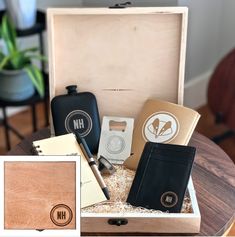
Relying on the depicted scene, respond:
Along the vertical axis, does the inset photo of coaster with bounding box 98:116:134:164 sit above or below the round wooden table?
above

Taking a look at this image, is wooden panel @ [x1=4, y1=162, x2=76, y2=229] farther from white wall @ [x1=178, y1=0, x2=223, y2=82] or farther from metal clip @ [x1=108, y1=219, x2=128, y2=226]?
white wall @ [x1=178, y1=0, x2=223, y2=82]

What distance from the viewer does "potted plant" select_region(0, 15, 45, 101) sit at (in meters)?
1.83

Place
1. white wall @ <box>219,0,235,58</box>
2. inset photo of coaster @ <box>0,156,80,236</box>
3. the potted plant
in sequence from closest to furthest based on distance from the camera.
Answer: inset photo of coaster @ <box>0,156,80,236</box> → the potted plant → white wall @ <box>219,0,235,58</box>

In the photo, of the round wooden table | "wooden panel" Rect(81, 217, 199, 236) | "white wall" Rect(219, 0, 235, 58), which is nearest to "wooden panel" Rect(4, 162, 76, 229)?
"wooden panel" Rect(81, 217, 199, 236)

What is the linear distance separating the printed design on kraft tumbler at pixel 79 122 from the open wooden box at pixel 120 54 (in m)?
0.07

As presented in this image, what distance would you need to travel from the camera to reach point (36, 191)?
84 cm

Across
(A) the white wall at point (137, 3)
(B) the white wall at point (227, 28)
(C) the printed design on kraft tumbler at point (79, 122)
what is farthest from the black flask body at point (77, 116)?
(B) the white wall at point (227, 28)

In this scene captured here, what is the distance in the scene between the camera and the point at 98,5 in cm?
130

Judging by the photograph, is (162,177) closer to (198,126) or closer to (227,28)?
(198,126)

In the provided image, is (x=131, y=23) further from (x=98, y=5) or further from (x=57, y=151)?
(x=57, y=151)

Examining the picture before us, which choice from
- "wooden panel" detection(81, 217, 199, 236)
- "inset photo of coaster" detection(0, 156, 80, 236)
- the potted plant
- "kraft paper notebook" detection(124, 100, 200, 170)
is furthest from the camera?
the potted plant

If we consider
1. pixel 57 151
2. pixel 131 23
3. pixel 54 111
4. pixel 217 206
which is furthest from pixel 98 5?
pixel 217 206

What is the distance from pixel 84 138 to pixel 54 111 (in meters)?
0.09

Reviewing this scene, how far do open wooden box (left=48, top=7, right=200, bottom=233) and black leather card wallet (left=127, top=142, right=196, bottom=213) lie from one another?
22 cm
